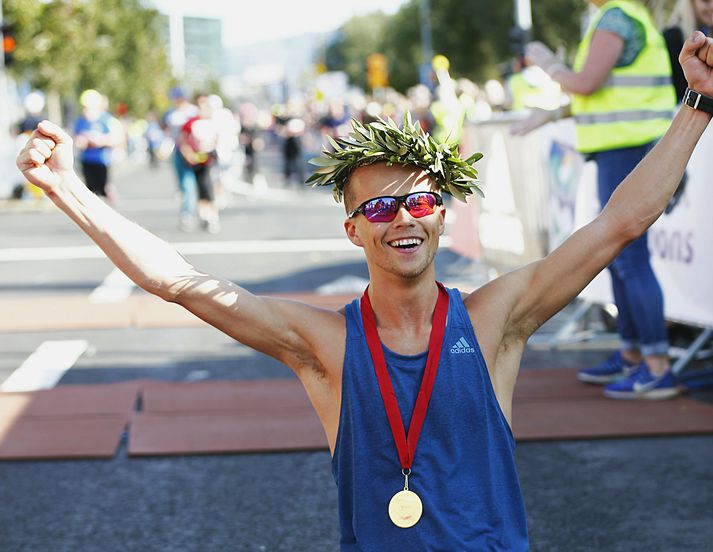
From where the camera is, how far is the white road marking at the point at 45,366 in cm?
737

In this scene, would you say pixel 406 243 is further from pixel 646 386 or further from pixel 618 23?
pixel 646 386

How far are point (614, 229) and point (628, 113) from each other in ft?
10.8

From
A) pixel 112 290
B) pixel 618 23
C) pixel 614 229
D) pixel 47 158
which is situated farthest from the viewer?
pixel 112 290

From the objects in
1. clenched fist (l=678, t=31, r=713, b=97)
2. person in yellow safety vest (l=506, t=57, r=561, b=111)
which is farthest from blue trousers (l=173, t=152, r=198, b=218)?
clenched fist (l=678, t=31, r=713, b=97)

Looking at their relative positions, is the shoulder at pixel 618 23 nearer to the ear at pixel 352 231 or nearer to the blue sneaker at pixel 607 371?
the blue sneaker at pixel 607 371

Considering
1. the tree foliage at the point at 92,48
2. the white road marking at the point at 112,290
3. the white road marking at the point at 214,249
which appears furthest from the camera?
the tree foliage at the point at 92,48

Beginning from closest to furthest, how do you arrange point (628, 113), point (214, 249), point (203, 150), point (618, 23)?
point (618, 23), point (628, 113), point (214, 249), point (203, 150)

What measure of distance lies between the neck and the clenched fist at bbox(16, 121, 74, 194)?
82cm

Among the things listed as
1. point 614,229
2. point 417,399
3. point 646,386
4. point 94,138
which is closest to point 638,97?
point 646,386

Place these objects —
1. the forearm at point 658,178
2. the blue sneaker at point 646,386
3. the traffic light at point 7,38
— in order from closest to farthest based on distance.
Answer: the forearm at point 658,178 < the blue sneaker at point 646,386 < the traffic light at point 7,38

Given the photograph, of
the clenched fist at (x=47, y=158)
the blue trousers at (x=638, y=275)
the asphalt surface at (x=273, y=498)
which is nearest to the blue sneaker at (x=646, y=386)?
the blue trousers at (x=638, y=275)

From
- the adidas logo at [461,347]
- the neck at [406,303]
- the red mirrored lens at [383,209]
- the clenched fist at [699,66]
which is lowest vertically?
the adidas logo at [461,347]

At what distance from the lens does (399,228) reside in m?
3.03

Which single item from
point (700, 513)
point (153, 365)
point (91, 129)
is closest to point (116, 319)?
point (153, 365)
